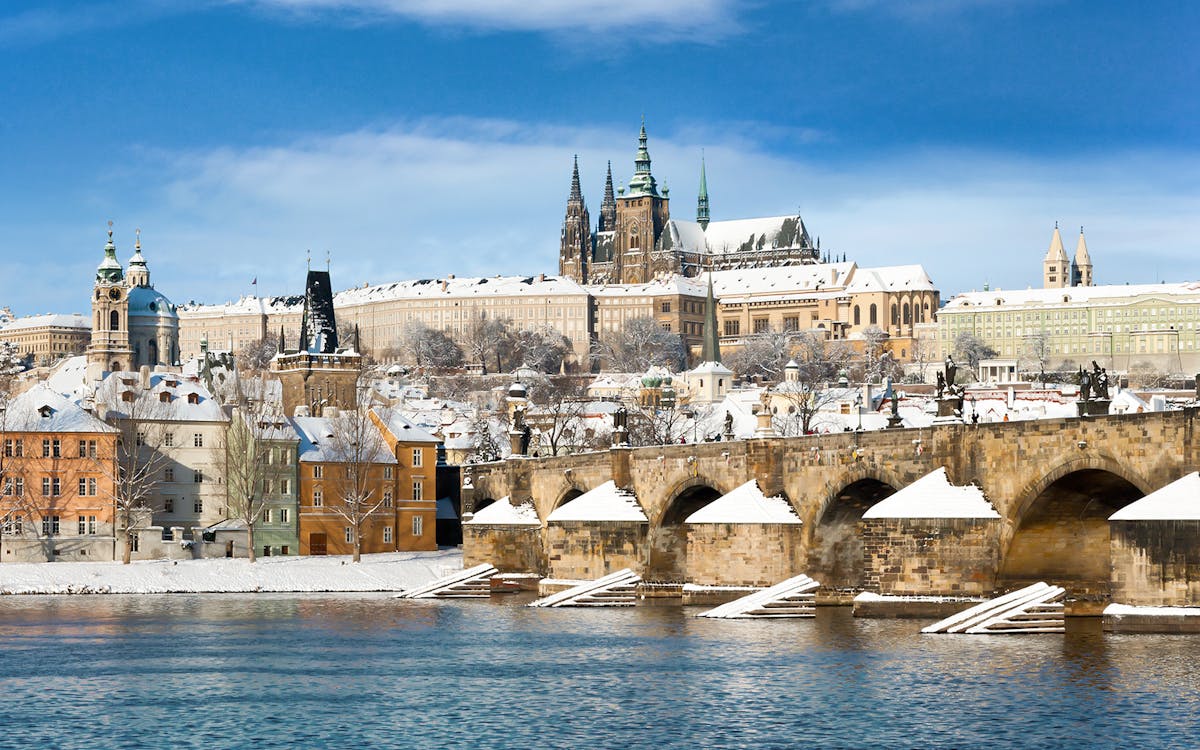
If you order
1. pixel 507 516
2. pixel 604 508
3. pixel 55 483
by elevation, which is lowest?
pixel 507 516

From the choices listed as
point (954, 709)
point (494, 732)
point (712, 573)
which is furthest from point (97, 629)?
point (954, 709)

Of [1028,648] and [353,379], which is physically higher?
[353,379]

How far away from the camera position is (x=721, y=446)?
68.2 metres

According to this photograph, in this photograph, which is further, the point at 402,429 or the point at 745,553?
the point at 402,429

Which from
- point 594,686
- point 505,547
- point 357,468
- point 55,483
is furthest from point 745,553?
point 55,483

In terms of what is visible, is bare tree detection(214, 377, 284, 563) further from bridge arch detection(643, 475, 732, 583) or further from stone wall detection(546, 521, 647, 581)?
bridge arch detection(643, 475, 732, 583)

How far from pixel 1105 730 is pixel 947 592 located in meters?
17.2

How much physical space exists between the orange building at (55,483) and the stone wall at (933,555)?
138ft

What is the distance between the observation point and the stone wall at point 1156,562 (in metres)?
45.2

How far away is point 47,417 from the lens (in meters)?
87.8

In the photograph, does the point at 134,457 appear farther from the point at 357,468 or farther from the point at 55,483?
the point at 357,468

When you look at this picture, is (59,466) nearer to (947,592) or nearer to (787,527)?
(787,527)

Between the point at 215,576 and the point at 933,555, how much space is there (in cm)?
3730

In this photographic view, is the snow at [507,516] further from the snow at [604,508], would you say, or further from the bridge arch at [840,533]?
the bridge arch at [840,533]
